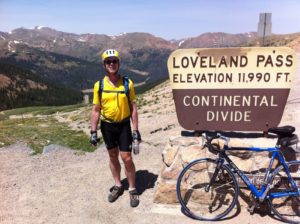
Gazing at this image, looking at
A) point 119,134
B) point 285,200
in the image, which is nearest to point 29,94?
point 119,134

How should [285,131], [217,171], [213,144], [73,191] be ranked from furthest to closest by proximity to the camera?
[73,191], [213,144], [217,171], [285,131]

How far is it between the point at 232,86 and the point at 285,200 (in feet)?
7.61

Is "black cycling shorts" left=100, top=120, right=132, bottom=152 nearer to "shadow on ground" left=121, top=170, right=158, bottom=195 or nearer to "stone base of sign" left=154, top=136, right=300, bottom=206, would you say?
"stone base of sign" left=154, top=136, right=300, bottom=206

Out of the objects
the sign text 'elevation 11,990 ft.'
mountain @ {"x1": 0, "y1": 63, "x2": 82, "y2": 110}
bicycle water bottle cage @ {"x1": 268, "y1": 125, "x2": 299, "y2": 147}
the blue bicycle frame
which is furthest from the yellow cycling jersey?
mountain @ {"x1": 0, "y1": 63, "x2": 82, "y2": 110}

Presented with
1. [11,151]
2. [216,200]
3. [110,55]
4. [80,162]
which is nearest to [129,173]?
[216,200]

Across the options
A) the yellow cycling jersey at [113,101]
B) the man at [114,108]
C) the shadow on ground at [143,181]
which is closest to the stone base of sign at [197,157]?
the man at [114,108]

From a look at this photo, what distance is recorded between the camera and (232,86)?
20.9 feet

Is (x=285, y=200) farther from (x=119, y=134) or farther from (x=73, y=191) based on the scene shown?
(x=73, y=191)

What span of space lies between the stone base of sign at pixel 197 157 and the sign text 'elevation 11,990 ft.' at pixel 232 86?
0.34 meters

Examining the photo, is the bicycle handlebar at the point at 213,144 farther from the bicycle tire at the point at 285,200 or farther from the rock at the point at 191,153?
the bicycle tire at the point at 285,200

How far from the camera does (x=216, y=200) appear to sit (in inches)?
251

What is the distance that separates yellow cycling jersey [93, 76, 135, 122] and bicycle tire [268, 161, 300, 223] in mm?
3029

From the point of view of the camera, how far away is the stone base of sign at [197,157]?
6.17 metres

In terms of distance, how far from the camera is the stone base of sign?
20.2 ft
